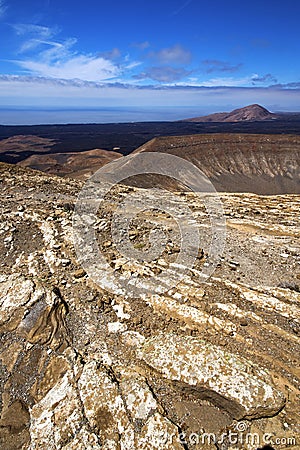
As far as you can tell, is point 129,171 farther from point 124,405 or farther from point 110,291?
point 124,405

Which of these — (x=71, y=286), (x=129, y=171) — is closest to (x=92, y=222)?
(x=71, y=286)

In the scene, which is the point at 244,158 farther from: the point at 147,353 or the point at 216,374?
the point at 216,374

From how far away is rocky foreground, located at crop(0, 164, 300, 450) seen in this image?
232 inches

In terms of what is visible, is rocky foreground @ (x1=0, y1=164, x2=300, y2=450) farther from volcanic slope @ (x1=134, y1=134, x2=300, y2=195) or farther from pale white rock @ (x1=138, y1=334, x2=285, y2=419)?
volcanic slope @ (x1=134, y1=134, x2=300, y2=195)

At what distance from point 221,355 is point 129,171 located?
52530mm

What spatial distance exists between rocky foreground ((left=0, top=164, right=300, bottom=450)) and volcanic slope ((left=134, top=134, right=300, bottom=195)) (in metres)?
62.5

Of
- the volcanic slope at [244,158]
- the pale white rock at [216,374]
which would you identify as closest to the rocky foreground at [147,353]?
the pale white rock at [216,374]

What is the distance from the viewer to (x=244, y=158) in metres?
82.2

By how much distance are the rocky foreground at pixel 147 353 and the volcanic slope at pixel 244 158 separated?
62533mm

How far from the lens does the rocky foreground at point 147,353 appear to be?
19.3 ft

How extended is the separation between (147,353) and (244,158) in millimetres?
83557
